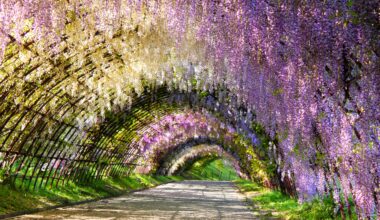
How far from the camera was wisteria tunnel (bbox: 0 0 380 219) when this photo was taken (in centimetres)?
547

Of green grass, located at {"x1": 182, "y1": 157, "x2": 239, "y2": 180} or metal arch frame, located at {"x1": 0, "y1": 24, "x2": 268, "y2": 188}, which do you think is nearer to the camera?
metal arch frame, located at {"x1": 0, "y1": 24, "x2": 268, "y2": 188}

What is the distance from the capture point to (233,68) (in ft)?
26.0

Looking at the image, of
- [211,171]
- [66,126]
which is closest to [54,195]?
[66,126]

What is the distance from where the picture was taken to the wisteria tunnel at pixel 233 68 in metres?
5.47

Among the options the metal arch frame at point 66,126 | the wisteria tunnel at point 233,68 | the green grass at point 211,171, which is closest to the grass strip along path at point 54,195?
the metal arch frame at point 66,126

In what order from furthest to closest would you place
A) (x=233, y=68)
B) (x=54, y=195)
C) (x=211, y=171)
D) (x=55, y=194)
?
1. (x=211, y=171)
2. (x=55, y=194)
3. (x=54, y=195)
4. (x=233, y=68)

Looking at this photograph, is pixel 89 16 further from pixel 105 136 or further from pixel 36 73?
pixel 105 136

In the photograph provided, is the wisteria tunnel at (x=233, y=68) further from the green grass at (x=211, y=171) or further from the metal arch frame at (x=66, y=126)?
the green grass at (x=211, y=171)

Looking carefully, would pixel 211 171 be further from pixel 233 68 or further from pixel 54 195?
pixel 233 68

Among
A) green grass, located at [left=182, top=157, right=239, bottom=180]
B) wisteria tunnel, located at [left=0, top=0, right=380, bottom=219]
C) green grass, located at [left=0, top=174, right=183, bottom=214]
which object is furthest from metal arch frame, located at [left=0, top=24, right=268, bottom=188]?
green grass, located at [left=182, top=157, right=239, bottom=180]

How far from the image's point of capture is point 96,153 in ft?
69.8

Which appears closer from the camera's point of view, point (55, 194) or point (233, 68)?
point (233, 68)

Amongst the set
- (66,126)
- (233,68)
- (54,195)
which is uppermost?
(66,126)

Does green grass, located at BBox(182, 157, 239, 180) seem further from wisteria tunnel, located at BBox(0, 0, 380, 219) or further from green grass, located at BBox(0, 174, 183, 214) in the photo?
wisteria tunnel, located at BBox(0, 0, 380, 219)
